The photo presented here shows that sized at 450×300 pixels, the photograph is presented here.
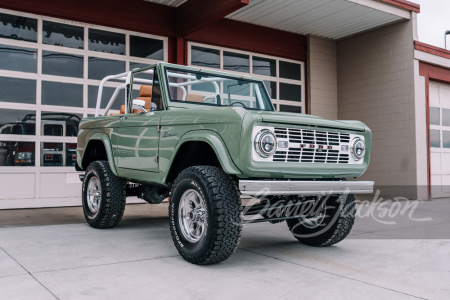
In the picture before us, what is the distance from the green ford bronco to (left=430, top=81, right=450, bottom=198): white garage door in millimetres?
7859

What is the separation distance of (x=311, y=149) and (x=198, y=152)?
3.82 ft

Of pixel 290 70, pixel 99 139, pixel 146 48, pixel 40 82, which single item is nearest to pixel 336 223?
pixel 99 139

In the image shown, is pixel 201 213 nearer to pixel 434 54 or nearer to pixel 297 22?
pixel 297 22

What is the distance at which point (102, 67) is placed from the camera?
945cm

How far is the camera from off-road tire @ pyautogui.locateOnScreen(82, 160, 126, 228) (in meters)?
5.66

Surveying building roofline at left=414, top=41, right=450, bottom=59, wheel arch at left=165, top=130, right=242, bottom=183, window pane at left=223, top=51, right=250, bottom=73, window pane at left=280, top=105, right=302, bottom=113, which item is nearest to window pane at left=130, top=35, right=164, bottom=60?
window pane at left=223, top=51, right=250, bottom=73

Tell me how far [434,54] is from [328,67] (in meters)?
2.75

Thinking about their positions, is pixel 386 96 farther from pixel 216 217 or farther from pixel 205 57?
pixel 216 217

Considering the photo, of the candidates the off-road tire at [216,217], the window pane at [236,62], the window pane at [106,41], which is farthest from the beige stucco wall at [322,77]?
the off-road tire at [216,217]

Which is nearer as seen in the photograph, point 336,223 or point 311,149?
point 311,149

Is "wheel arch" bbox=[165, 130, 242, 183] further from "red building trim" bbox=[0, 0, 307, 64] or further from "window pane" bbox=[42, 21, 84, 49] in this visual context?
"red building trim" bbox=[0, 0, 307, 64]

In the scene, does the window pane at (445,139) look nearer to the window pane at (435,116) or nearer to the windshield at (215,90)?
the window pane at (435,116)

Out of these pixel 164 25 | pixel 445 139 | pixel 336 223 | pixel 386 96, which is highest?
pixel 164 25

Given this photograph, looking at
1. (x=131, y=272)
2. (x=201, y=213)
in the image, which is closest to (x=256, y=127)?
(x=201, y=213)
